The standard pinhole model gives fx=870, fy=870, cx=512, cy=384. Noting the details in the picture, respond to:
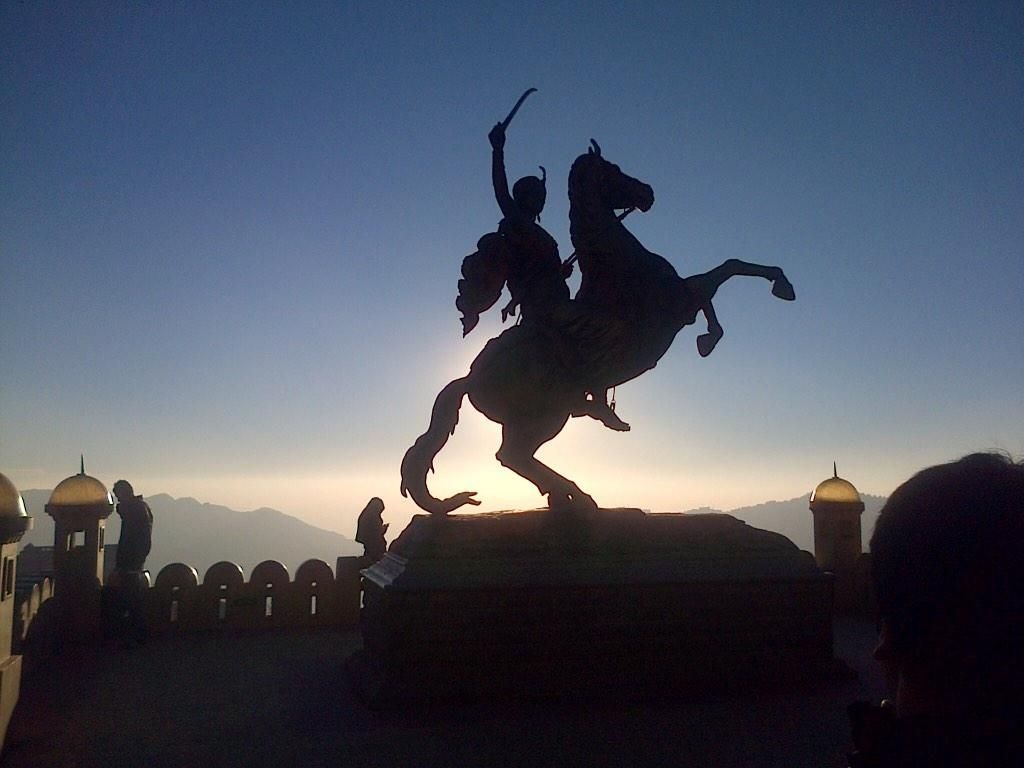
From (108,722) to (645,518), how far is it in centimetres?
433

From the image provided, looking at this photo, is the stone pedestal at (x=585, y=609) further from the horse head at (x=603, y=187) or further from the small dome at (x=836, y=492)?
the small dome at (x=836, y=492)

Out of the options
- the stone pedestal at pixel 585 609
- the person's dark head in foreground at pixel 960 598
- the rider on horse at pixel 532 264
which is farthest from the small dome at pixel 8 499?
the person's dark head in foreground at pixel 960 598

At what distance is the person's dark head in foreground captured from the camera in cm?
122

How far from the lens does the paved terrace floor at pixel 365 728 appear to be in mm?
5176

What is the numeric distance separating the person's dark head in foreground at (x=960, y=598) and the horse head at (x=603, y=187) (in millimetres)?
6406

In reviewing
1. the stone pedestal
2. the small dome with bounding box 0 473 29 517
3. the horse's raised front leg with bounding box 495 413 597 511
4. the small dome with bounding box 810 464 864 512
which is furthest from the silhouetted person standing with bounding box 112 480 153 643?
the small dome with bounding box 810 464 864 512

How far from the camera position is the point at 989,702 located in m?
1.24

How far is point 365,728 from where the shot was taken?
5820 millimetres

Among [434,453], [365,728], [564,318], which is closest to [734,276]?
[564,318]

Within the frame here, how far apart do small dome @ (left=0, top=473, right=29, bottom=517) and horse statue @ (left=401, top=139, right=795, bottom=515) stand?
9.64 feet

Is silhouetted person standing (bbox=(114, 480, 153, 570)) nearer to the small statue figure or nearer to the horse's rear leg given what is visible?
the small statue figure

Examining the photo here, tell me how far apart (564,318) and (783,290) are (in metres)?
1.89

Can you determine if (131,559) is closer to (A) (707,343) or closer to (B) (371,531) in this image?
(B) (371,531)

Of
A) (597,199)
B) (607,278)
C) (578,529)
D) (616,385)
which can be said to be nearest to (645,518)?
(578,529)
